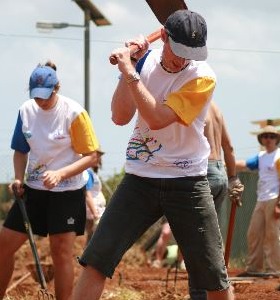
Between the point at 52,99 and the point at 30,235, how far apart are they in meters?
1.04

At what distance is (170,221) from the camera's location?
6.49m

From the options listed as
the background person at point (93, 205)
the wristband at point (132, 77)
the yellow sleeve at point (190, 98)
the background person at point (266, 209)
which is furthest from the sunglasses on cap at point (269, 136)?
the wristband at point (132, 77)

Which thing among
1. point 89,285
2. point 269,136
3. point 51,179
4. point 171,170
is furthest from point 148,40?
point 269,136

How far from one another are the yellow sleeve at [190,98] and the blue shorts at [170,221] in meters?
0.42

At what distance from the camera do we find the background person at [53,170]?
27.7 feet

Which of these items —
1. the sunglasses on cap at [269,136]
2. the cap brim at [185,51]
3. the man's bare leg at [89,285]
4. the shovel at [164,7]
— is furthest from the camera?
the sunglasses on cap at [269,136]

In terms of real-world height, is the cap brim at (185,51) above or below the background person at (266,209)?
above

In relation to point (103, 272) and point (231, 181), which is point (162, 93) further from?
point (231, 181)

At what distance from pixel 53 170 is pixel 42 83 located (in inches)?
25.9

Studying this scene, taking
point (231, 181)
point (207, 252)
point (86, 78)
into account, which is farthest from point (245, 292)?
point (86, 78)

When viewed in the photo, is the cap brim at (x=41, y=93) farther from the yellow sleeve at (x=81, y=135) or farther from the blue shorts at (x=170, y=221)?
the blue shorts at (x=170, y=221)

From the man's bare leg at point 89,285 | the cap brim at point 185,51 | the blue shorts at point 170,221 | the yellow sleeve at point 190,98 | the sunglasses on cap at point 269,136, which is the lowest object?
the sunglasses on cap at point 269,136

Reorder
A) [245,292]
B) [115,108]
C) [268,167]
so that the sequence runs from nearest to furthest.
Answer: [115,108]
[245,292]
[268,167]

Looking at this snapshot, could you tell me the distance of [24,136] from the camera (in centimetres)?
862
